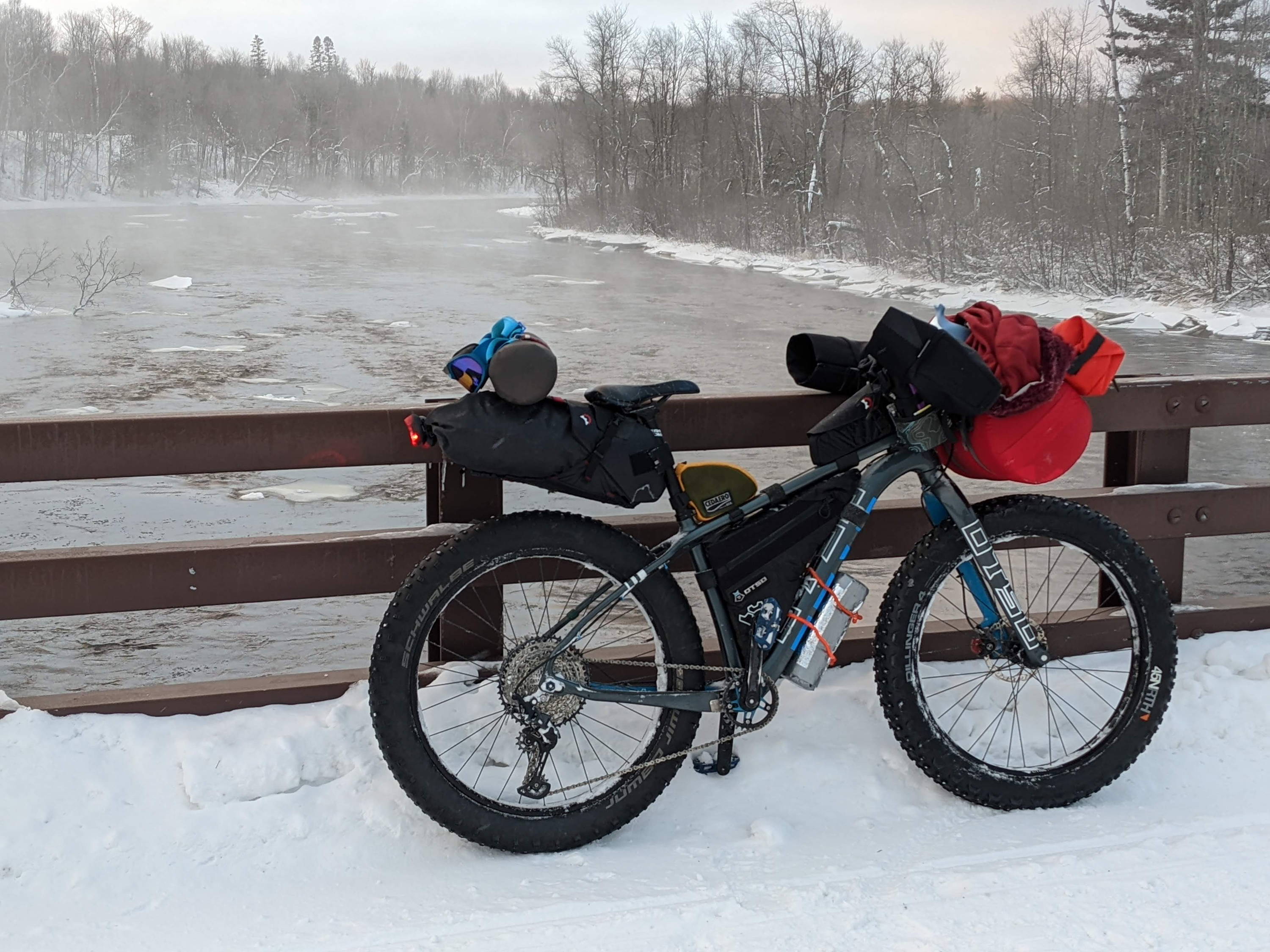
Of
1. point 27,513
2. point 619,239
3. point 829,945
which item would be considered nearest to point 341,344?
point 27,513

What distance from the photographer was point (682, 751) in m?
2.91

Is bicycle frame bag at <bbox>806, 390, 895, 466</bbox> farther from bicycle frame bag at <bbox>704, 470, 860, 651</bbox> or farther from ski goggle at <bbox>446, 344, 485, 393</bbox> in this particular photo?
ski goggle at <bbox>446, 344, 485, 393</bbox>

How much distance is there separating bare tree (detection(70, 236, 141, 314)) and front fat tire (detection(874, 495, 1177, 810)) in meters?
21.0

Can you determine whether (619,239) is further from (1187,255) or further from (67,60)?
(67,60)

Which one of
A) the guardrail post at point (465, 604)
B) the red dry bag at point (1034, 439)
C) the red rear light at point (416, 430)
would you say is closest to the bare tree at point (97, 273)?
the guardrail post at point (465, 604)

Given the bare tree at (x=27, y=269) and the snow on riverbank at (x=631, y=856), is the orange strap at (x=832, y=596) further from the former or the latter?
the bare tree at (x=27, y=269)

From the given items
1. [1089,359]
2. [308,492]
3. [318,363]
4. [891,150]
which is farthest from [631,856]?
[891,150]

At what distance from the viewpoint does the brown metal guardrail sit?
3.12 m

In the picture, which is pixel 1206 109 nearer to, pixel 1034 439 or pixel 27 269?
pixel 27 269

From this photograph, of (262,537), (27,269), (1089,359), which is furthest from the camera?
(27,269)

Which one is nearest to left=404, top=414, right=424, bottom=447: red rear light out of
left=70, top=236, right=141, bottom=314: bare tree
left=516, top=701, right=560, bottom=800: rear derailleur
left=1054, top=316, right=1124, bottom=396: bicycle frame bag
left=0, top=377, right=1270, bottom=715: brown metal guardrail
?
left=0, top=377, right=1270, bottom=715: brown metal guardrail

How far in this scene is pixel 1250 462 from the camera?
9578 mm

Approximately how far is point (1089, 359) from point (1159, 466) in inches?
45.3

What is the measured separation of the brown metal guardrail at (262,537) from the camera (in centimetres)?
312
